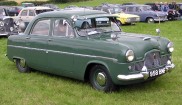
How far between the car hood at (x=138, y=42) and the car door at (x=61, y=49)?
673mm

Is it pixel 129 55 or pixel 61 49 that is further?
pixel 61 49

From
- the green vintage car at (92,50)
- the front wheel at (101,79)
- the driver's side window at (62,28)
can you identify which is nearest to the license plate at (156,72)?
the green vintage car at (92,50)

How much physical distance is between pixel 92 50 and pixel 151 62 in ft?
3.76

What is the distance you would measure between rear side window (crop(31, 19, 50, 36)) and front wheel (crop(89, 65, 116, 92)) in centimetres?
165

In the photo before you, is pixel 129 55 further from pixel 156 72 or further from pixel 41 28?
pixel 41 28

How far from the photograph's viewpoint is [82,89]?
7141 mm

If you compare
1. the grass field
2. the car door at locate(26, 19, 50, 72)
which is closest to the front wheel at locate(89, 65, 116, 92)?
the grass field

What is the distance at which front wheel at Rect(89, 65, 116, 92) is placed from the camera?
6.72 meters

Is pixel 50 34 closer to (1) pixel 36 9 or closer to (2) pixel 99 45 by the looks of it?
(2) pixel 99 45

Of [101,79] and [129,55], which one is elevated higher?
[129,55]

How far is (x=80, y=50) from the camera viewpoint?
23.2ft

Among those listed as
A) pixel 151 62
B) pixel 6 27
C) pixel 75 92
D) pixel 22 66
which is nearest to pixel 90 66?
pixel 75 92

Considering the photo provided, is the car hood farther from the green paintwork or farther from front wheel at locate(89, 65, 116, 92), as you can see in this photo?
front wheel at locate(89, 65, 116, 92)

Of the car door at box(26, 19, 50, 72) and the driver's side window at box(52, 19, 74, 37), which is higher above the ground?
the driver's side window at box(52, 19, 74, 37)
